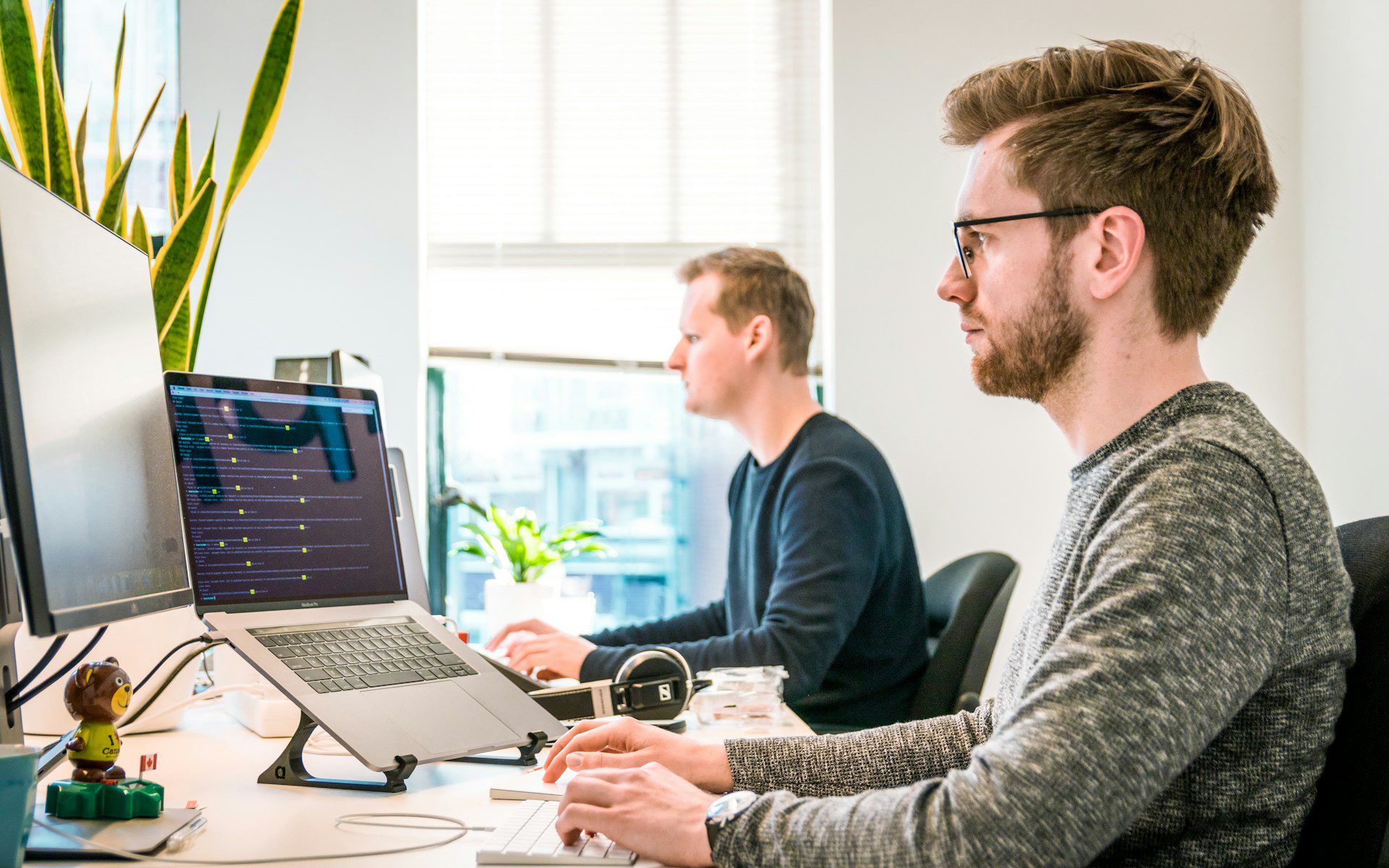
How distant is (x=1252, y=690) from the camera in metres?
0.76

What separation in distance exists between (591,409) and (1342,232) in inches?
82.9

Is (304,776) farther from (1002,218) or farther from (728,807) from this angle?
(1002,218)

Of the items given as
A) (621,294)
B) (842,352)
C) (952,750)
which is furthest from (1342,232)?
(952,750)

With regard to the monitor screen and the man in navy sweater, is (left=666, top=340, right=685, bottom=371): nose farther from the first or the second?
the monitor screen

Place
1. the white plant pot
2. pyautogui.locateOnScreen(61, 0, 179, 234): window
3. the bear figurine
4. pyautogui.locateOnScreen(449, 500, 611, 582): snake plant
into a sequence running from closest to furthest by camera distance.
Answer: the bear figurine, the white plant pot, pyautogui.locateOnScreen(449, 500, 611, 582): snake plant, pyautogui.locateOnScreen(61, 0, 179, 234): window

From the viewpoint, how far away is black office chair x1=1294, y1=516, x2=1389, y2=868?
2.64 feet

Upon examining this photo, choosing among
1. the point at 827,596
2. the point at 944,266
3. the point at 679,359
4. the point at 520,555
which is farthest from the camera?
the point at 944,266

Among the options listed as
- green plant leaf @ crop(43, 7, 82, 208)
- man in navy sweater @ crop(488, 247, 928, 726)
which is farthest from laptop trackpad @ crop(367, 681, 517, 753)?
green plant leaf @ crop(43, 7, 82, 208)

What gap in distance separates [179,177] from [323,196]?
1434 millimetres

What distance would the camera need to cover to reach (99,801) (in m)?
0.90

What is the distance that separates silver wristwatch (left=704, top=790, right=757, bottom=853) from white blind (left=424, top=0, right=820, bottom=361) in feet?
7.75

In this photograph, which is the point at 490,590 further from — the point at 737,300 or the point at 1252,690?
the point at 1252,690

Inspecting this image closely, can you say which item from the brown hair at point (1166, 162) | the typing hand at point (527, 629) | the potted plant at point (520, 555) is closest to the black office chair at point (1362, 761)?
the brown hair at point (1166, 162)

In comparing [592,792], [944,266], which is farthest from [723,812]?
[944,266]
